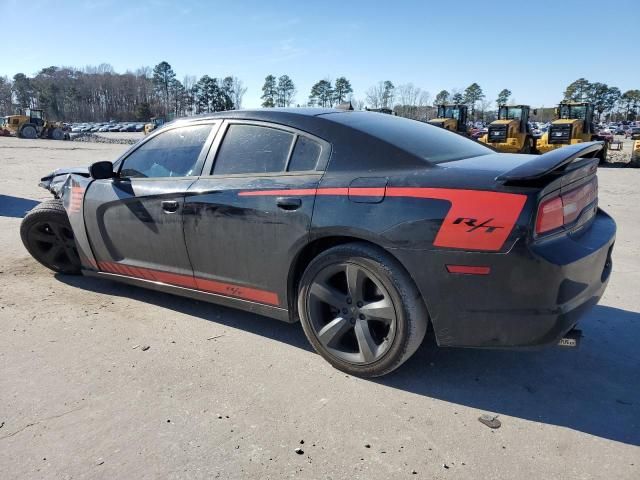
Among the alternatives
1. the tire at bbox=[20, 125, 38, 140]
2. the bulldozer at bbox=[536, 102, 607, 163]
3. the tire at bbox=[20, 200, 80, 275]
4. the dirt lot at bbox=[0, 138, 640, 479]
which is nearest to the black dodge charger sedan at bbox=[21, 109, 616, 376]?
the dirt lot at bbox=[0, 138, 640, 479]

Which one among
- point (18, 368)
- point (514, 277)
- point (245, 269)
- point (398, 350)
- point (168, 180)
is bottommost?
point (18, 368)

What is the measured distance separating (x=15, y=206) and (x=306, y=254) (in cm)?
791

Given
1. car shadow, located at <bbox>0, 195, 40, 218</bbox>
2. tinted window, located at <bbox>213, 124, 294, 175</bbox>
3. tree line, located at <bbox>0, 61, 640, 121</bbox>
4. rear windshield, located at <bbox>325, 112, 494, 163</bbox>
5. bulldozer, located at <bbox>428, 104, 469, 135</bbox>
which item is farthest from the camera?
tree line, located at <bbox>0, 61, 640, 121</bbox>

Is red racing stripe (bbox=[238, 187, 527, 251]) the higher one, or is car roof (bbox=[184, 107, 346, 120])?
car roof (bbox=[184, 107, 346, 120])

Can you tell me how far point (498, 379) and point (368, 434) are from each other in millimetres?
973

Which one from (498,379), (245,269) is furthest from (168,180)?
(498,379)

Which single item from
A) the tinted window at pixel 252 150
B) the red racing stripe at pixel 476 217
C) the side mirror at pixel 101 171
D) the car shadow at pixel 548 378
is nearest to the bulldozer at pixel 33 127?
the side mirror at pixel 101 171

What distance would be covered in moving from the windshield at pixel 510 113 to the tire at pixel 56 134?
129ft

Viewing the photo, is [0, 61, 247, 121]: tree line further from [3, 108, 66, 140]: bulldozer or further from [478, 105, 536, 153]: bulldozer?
[478, 105, 536, 153]: bulldozer

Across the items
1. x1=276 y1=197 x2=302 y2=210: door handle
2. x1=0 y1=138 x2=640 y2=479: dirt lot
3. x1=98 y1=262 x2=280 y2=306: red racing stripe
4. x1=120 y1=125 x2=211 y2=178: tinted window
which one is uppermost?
x1=120 y1=125 x2=211 y2=178: tinted window

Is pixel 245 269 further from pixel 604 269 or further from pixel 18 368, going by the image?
pixel 604 269

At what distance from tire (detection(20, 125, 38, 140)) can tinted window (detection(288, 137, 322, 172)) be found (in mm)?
48848

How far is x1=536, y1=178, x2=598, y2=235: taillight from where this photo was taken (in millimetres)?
2318

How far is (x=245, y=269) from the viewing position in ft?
10.6
